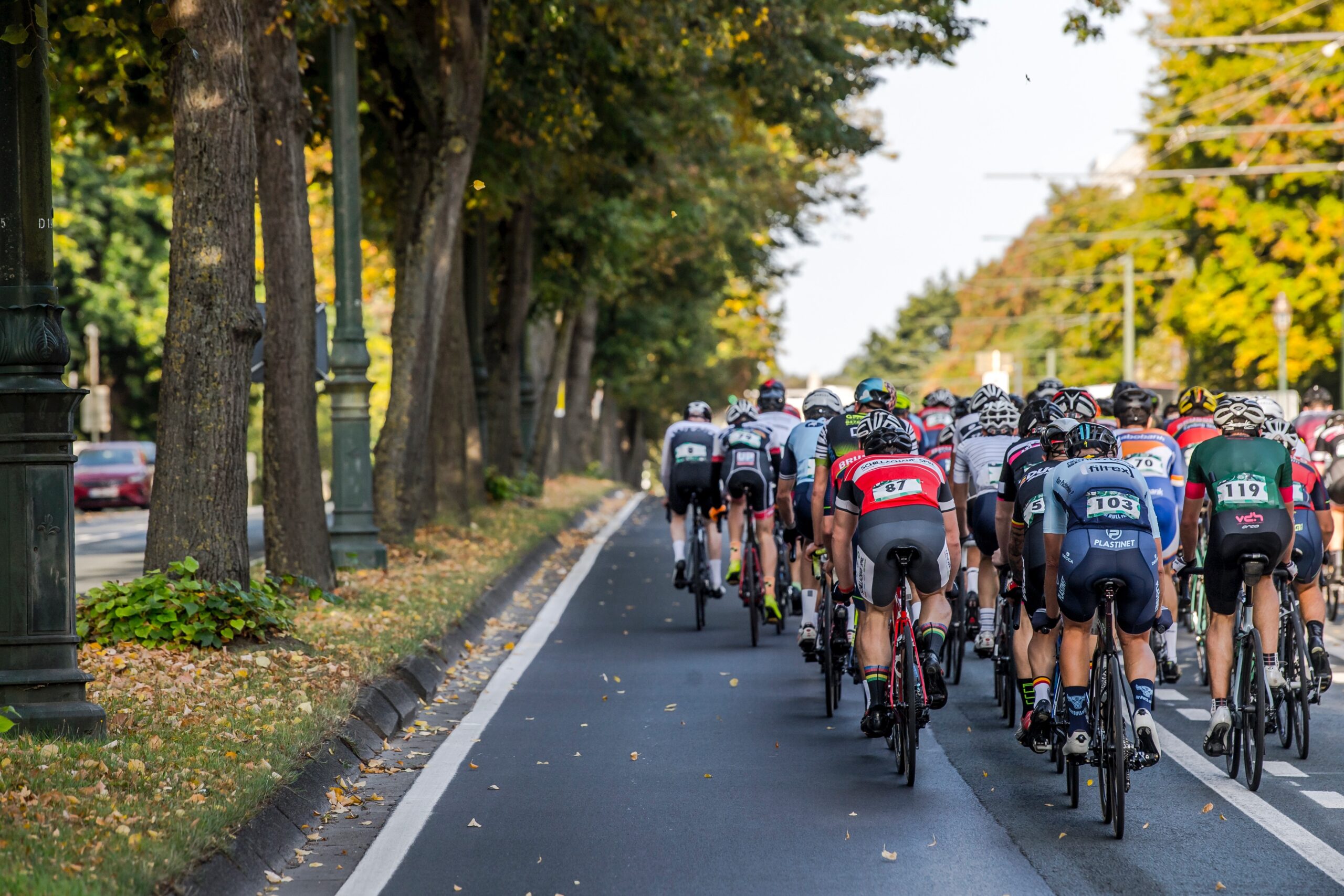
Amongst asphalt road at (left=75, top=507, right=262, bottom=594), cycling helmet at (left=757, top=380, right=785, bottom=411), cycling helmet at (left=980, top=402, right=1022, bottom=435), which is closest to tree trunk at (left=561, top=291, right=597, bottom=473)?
asphalt road at (left=75, top=507, right=262, bottom=594)

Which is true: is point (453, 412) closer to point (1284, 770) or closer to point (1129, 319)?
point (1284, 770)

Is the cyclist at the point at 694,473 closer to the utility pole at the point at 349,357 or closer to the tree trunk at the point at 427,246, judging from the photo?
the utility pole at the point at 349,357

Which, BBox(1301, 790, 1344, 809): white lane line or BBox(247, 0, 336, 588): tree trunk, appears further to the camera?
BBox(247, 0, 336, 588): tree trunk

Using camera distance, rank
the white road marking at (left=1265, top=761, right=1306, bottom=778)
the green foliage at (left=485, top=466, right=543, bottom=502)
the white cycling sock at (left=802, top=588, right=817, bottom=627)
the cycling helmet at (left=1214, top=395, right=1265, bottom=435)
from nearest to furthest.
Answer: the white road marking at (left=1265, top=761, right=1306, bottom=778) → the cycling helmet at (left=1214, top=395, right=1265, bottom=435) → the white cycling sock at (left=802, top=588, right=817, bottom=627) → the green foliage at (left=485, top=466, right=543, bottom=502)

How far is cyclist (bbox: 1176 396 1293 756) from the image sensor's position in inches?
362

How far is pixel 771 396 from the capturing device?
599 inches

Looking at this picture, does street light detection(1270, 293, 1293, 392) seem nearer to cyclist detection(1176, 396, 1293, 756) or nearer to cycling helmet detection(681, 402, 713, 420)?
cycling helmet detection(681, 402, 713, 420)

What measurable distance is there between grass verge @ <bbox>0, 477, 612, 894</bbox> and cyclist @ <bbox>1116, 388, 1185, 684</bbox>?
15.4 ft

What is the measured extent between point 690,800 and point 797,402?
124ft

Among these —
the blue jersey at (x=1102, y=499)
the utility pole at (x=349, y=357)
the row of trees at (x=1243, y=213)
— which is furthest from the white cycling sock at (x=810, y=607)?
the row of trees at (x=1243, y=213)

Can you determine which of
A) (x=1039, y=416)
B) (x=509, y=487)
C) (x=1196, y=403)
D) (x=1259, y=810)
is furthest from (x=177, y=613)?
(x=509, y=487)

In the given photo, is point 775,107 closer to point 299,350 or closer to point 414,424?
point 414,424

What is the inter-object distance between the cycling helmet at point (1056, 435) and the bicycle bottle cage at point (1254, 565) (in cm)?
Answer: 118

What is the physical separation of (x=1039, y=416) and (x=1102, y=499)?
2338 mm
